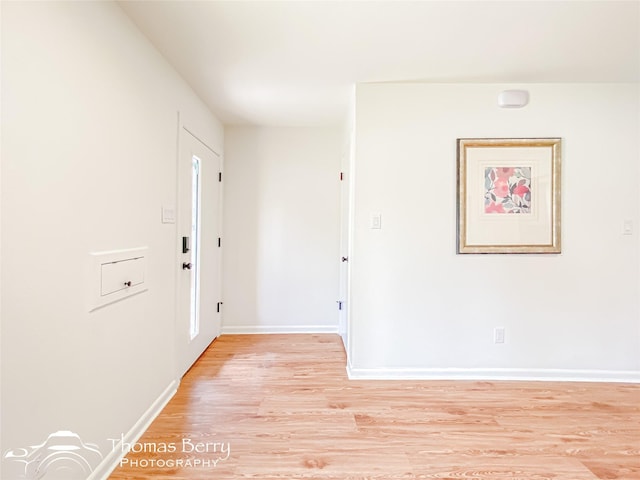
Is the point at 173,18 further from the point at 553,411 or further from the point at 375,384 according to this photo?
the point at 553,411

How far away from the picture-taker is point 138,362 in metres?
1.87

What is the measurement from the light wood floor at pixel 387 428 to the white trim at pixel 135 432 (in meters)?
0.04

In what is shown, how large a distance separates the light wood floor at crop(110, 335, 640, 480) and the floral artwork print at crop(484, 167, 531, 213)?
1.33 m

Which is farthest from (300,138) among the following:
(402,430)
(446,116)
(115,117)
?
(402,430)

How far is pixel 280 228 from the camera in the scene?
3.70m

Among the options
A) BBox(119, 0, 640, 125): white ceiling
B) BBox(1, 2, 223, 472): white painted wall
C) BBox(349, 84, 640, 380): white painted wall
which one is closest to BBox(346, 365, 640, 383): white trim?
BBox(349, 84, 640, 380): white painted wall

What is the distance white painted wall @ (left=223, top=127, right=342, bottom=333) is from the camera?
3.67m

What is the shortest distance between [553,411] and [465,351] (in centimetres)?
63

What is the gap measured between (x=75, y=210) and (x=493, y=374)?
9.45 ft

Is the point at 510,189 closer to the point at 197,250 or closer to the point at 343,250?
the point at 343,250

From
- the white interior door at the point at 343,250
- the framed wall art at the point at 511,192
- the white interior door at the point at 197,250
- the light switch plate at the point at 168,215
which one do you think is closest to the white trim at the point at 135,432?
the white interior door at the point at 197,250
